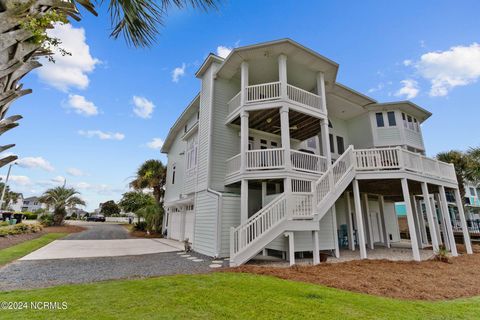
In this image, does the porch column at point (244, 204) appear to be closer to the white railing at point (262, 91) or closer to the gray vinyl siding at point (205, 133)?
the gray vinyl siding at point (205, 133)

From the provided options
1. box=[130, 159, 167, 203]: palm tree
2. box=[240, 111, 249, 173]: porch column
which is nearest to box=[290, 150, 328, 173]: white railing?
box=[240, 111, 249, 173]: porch column

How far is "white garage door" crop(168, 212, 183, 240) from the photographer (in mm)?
14871

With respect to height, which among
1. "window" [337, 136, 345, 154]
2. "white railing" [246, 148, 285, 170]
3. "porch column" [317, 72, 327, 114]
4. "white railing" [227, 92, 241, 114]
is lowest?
"white railing" [246, 148, 285, 170]

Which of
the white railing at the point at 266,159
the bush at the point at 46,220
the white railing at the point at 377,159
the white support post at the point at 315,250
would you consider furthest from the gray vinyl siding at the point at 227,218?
the bush at the point at 46,220

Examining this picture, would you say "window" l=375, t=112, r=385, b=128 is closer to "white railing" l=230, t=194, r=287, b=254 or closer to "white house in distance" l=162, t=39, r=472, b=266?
"white house in distance" l=162, t=39, r=472, b=266

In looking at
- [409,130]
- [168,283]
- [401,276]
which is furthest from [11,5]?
[409,130]

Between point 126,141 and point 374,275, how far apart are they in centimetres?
1902

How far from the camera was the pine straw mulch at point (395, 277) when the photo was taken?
16.6 ft

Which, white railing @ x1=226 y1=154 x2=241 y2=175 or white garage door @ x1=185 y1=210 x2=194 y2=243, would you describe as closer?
white railing @ x1=226 y1=154 x2=241 y2=175

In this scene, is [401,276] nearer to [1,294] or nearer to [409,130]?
[1,294]

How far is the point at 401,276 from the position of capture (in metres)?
6.29

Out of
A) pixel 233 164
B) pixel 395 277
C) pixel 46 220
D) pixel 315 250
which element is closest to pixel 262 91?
pixel 233 164

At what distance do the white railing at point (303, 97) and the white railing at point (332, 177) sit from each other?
121 inches

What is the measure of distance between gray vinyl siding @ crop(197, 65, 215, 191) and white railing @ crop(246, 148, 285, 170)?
2.36 m
